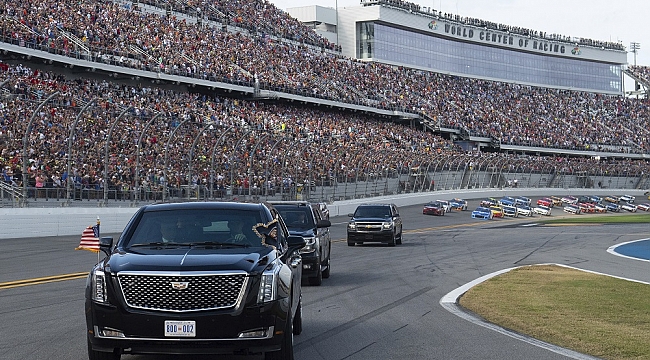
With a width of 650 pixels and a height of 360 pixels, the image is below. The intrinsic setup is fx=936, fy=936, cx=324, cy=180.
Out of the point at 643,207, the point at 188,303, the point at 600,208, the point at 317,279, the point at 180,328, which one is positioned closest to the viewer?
the point at 180,328

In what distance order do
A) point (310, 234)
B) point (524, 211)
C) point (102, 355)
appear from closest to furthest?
point (102, 355) < point (310, 234) < point (524, 211)

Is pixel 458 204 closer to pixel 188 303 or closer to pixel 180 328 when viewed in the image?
pixel 188 303

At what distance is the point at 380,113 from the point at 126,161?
48.9m

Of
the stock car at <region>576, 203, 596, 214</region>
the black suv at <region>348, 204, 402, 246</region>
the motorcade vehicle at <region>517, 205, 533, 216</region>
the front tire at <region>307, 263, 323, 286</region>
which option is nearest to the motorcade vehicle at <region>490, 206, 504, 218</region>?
the motorcade vehicle at <region>517, 205, 533, 216</region>

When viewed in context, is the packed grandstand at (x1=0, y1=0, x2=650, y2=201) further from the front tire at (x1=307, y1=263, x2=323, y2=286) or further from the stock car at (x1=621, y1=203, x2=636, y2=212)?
the front tire at (x1=307, y1=263, x2=323, y2=286)

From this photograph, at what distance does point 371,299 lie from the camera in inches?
609

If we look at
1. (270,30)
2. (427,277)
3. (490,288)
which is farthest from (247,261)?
(270,30)

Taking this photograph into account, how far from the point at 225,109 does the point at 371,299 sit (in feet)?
150

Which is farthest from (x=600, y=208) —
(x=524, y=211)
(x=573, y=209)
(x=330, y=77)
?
(x=330, y=77)

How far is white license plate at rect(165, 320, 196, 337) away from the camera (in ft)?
26.1

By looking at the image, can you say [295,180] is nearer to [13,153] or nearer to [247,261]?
[13,153]

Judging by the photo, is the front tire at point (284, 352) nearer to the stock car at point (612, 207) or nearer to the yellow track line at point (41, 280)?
the yellow track line at point (41, 280)

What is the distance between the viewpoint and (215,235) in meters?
9.26

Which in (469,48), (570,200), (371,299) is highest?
(469,48)
